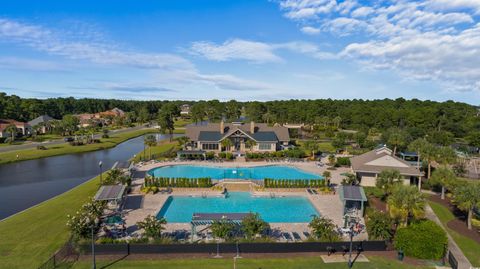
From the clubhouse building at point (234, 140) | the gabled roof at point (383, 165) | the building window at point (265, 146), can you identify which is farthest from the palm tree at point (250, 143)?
the gabled roof at point (383, 165)

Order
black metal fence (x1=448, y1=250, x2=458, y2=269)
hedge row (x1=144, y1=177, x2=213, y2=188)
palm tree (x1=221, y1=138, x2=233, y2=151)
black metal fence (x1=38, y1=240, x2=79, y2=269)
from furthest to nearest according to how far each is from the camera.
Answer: palm tree (x1=221, y1=138, x2=233, y2=151)
hedge row (x1=144, y1=177, x2=213, y2=188)
black metal fence (x1=448, y1=250, x2=458, y2=269)
black metal fence (x1=38, y1=240, x2=79, y2=269)

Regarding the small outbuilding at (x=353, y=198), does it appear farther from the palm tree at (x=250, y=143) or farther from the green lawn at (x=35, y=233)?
the palm tree at (x=250, y=143)

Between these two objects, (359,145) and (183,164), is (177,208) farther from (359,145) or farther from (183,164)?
(359,145)

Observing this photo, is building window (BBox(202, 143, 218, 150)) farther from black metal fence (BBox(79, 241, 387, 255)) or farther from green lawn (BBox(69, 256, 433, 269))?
green lawn (BBox(69, 256, 433, 269))

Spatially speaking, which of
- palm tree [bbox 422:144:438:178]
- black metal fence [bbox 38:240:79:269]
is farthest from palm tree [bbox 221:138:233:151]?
black metal fence [bbox 38:240:79:269]

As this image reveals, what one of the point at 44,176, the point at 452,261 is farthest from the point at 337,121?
the point at 452,261

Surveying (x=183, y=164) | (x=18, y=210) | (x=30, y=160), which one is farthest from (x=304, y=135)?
(x=18, y=210)
